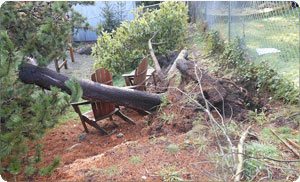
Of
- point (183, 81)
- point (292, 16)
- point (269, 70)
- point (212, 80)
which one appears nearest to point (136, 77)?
point (183, 81)

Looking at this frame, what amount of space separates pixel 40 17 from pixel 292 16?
311 cm

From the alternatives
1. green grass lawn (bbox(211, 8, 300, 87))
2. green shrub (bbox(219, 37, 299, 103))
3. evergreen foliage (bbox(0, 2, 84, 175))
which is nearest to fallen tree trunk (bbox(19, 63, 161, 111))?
evergreen foliage (bbox(0, 2, 84, 175))

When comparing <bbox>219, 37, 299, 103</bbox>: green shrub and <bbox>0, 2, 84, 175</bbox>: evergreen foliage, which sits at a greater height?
<bbox>0, 2, 84, 175</bbox>: evergreen foliage

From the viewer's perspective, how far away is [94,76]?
5.21 meters

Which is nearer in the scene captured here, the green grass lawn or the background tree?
the green grass lawn

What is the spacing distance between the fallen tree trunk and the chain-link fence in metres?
1.71

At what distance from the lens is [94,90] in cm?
480

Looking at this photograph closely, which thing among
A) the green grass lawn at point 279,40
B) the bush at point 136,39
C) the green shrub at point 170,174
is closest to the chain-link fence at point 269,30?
the green grass lawn at point 279,40

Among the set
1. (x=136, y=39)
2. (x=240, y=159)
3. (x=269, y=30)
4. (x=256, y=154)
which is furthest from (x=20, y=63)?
(x=136, y=39)

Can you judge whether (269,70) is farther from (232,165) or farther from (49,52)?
(49,52)

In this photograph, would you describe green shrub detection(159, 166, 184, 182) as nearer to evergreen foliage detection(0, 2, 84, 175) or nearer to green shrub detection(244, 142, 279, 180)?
green shrub detection(244, 142, 279, 180)

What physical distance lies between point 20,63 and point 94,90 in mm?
1819

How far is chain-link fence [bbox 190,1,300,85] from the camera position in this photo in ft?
15.4

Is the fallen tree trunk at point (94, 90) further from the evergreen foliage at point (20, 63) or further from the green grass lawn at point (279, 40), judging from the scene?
the green grass lawn at point (279, 40)
